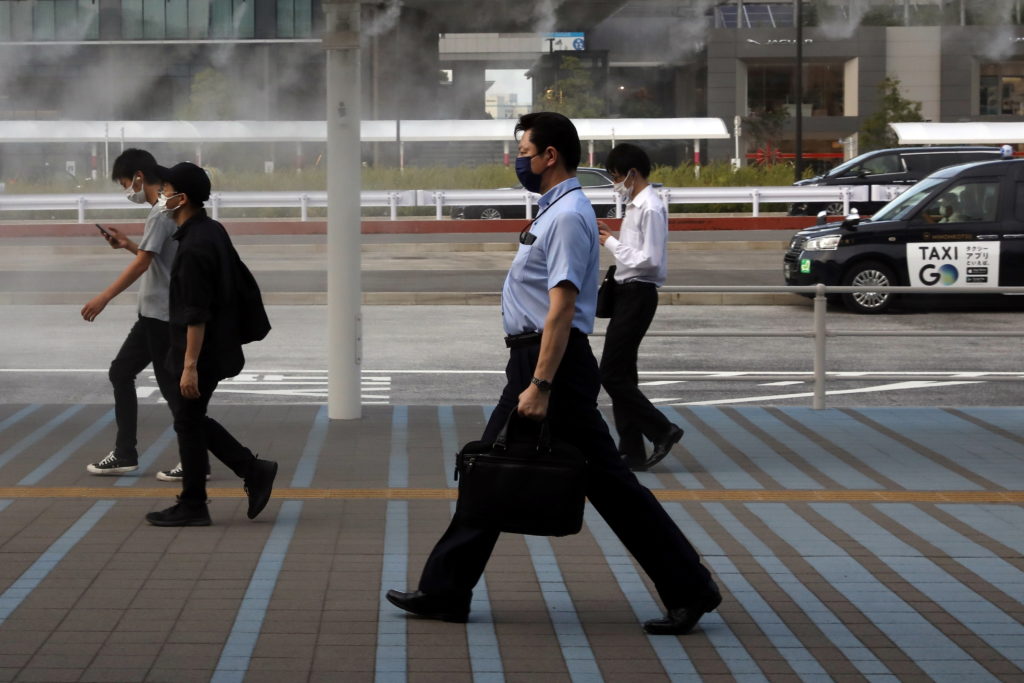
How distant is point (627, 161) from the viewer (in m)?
7.16

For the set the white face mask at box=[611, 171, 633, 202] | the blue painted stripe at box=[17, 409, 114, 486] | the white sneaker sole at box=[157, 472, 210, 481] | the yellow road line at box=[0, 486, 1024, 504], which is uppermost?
the white face mask at box=[611, 171, 633, 202]

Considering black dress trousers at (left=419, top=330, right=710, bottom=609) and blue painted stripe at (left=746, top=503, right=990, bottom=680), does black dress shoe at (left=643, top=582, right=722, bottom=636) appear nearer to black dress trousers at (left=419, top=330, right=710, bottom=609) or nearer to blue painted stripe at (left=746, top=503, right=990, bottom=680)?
black dress trousers at (left=419, top=330, right=710, bottom=609)

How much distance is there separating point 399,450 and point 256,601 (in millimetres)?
2896

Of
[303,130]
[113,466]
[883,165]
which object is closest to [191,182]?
[113,466]

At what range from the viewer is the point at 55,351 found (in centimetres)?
1338

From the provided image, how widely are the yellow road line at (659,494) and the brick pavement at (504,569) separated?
0.07 feet

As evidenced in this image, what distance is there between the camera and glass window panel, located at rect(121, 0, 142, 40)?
32.2 feet

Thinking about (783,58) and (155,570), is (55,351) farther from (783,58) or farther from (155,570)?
(783,58)

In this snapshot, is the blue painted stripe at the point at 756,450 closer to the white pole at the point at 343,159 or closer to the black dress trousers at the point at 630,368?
the black dress trousers at the point at 630,368

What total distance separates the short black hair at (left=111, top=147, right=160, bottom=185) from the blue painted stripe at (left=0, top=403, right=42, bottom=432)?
88.3 inches

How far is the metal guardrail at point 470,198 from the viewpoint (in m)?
30.5

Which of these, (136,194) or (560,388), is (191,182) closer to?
(136,194)

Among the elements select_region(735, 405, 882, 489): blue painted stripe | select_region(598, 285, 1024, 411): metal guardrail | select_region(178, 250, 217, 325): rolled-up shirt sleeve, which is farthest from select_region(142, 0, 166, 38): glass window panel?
select_region(735, 405, 882, 489): blue painted stripe

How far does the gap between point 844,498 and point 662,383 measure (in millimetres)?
4852
